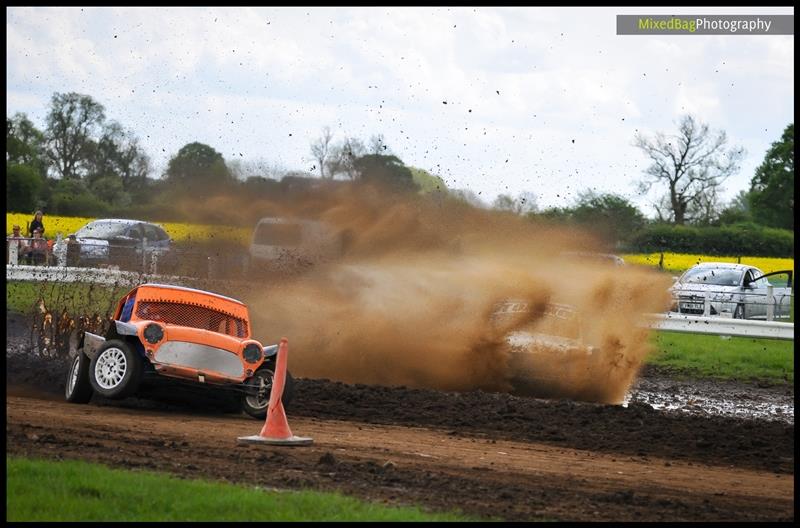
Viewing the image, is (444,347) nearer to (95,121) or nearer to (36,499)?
(36,499)

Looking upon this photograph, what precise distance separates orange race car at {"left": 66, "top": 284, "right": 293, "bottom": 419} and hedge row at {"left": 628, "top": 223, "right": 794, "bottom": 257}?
2356cm

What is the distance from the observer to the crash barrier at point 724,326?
22.7 metres

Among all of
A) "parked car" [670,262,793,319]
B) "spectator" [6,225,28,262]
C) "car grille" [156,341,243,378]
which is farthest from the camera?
"spectator" [6,225,28,262]

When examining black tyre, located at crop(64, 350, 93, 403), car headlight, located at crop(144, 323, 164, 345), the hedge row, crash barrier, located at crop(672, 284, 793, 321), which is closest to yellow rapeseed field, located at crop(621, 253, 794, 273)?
the hedge row

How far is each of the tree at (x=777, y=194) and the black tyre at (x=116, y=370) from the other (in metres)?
40.8

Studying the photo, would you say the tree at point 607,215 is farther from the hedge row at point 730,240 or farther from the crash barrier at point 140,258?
the hedge row at point 730,240

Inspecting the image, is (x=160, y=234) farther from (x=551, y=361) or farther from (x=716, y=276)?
(x=716, y=276)

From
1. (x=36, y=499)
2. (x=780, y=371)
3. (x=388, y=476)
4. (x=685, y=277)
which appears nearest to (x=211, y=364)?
(x=388, y=476)

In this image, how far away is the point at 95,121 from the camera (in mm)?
34469

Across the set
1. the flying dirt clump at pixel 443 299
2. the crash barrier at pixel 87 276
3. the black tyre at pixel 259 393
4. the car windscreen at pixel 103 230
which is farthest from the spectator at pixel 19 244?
the black tyre at pixel 259 393

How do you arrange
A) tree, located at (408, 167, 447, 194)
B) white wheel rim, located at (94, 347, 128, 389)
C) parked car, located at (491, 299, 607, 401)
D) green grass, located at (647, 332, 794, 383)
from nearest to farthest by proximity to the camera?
1. white wheel rim, located at (94, 347, 128, 389)
2. parked car, located at (491, 299, 607, 401)
3. tree, located at (408, 167, 447, 194)
4. green grass, located at (647, 332, 794, 383)

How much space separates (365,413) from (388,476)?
5028mm

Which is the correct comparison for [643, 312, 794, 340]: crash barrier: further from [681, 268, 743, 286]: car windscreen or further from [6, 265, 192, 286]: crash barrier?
[6, 265, 192, 286]: crash barrier

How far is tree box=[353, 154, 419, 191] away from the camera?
21766 mm
